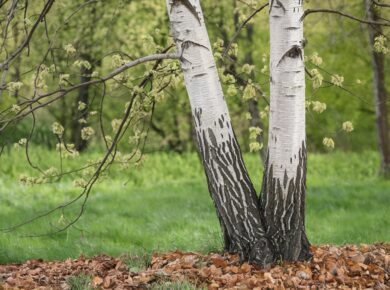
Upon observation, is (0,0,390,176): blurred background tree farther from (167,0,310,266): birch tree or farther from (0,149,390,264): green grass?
(167,0,310,266): birch tree

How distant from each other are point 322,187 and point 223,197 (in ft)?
25.0

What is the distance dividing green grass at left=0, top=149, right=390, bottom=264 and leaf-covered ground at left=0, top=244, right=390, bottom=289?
0.46 metres

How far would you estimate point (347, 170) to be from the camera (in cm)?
1619

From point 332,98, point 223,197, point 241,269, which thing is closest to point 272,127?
point 223,197

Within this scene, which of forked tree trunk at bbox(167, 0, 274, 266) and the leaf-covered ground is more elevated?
forked tree trunk at bbox(167, 0, 274, 266)

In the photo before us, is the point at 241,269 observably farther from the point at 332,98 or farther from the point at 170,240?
the point at 332,98

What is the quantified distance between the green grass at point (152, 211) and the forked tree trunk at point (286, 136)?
2.89 feet

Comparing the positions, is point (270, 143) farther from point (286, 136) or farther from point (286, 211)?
point (286, 211)

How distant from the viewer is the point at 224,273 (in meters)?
5.12

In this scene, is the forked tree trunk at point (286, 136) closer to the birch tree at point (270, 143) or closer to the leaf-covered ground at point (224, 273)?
the birch tree at point (270, 143)

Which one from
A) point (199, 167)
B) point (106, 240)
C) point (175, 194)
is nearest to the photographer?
point (106, 240)

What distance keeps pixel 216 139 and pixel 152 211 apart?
532 cm

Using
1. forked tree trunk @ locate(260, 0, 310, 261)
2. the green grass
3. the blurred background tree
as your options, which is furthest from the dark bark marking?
the blurred background tree

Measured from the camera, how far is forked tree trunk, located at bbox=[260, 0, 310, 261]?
16.5ft
